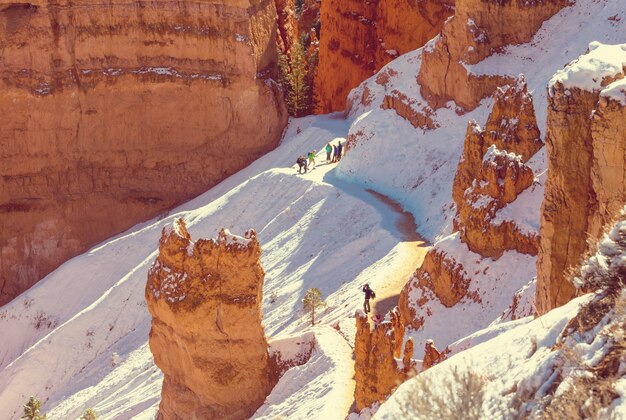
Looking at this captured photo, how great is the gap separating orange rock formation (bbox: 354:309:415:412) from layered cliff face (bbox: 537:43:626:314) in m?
Result: 4.33

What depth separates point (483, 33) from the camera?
44750 mm

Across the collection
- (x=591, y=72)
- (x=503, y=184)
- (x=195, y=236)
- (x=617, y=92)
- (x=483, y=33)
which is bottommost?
(x=195, y=236)

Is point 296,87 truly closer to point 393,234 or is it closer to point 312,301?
point 393,234

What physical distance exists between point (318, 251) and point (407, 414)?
104ft

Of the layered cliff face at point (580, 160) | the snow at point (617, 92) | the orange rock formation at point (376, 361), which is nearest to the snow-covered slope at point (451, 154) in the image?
the orange rock formation at point (376, 361)

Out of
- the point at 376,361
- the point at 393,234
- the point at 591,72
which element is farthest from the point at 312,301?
the point at 591,72

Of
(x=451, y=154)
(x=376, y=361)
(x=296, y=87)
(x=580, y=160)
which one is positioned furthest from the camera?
(x=296, y=87)

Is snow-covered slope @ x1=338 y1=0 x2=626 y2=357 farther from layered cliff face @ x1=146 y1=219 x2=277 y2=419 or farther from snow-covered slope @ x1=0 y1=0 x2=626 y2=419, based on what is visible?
layered cliff face @ x1=146 y1=219 x2=277 y2=419

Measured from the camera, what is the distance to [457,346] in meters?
21.7

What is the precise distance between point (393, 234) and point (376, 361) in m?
16.7

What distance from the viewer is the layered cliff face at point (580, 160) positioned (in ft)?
57.4

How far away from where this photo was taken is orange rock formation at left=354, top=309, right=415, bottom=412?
23047mm

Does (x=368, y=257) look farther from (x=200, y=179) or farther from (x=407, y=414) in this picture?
(x=407, y=414)

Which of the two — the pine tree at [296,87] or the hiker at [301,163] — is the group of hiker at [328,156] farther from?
the pine tree at [296,87]
